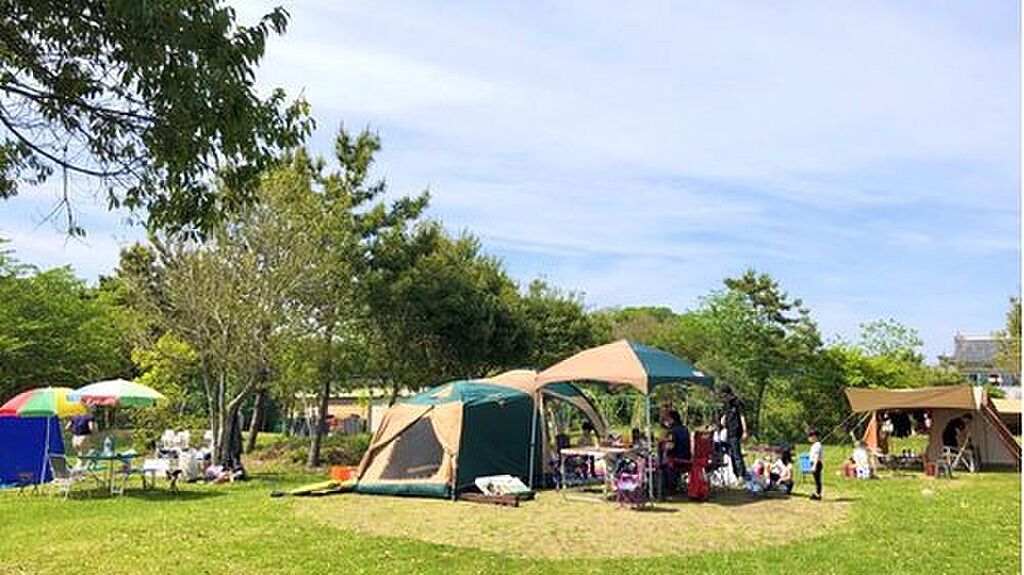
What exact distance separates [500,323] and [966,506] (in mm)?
14524

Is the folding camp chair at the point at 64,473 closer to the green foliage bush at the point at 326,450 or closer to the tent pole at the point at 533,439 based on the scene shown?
the green foliage bush at the point at 326,450

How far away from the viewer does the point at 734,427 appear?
15109 mm

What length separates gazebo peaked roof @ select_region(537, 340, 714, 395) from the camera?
44.3 feet

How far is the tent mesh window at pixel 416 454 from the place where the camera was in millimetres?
14469

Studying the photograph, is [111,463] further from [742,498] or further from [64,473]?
[742,498]

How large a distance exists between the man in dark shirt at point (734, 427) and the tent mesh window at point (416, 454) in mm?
4970

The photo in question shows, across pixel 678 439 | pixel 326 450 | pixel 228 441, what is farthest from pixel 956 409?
pixel 228 441

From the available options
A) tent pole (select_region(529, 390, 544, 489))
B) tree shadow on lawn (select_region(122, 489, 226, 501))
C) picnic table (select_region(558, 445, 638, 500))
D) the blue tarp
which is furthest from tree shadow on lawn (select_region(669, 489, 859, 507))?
the blue tarp

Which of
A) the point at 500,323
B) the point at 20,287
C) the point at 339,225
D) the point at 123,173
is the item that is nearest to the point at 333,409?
the point at 20,287

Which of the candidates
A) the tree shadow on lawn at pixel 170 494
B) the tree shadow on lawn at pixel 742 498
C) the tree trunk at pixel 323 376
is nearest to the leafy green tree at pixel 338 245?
the tree trunk at pixel 323 376

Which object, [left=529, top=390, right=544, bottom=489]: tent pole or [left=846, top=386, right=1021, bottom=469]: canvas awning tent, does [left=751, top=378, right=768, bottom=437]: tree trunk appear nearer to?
[left=846, top=386, right=1021, bottom=469]: canvas awning tent

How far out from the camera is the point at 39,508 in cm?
1348

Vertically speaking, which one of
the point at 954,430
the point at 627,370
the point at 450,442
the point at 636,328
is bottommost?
the point at 450,442

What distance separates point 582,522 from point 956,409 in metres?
12.0
